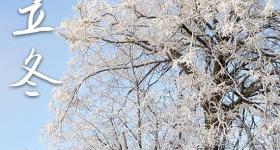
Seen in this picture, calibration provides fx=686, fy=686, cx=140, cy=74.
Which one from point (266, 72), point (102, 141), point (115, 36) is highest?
point (115, 36)

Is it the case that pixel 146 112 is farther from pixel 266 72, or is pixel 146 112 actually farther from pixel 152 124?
pixel 266 72

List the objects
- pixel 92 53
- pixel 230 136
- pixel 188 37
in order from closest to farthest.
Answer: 1. pixel 230 136
2. pixel 188 37
3. pixel 92 53

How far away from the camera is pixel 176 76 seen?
9.65 meters

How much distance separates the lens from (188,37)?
969cm

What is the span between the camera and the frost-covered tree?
9.05 m

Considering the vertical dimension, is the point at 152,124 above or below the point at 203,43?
below

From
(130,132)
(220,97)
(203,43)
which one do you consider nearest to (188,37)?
(203,43)

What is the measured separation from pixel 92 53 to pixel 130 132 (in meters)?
1.52

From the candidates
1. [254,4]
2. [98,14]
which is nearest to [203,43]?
[254,4]

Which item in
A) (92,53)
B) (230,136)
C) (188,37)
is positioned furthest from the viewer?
(92,53)

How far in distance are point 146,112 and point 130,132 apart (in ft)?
1.21

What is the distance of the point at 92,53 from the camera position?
10.4 meters

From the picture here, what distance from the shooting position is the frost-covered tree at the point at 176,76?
9047 mm

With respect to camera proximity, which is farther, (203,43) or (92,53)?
(92,53)
